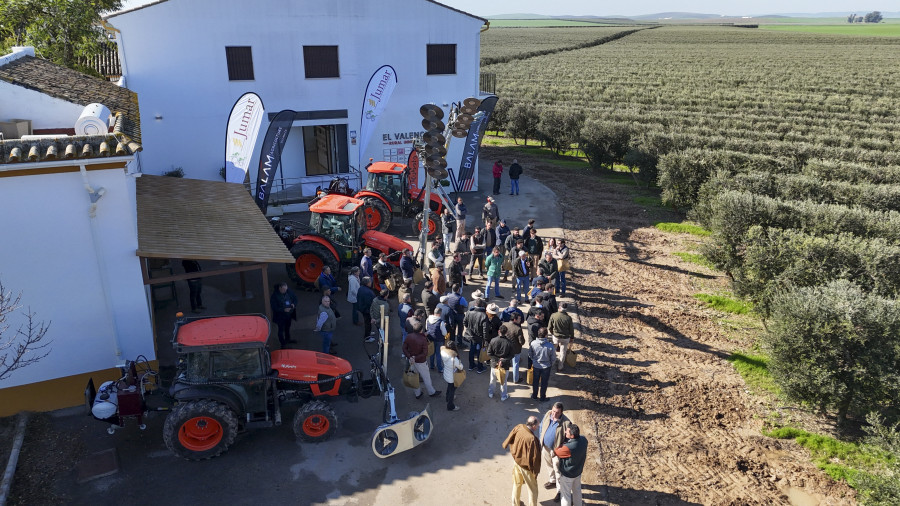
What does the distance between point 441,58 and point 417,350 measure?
1468 cm

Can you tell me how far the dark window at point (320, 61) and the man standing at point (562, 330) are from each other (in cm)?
1300

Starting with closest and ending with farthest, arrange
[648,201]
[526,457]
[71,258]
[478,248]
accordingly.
Answer: 1. [526,457]
2. [71,258]
3. [478,248]
4. [648,201]

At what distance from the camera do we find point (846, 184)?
1606cm

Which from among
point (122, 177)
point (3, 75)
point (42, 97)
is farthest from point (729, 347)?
point (3, 75)

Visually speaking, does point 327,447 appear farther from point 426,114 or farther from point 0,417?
point 426,114

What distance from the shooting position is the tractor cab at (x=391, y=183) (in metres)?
17.3

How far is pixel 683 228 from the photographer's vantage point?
18.9 metres

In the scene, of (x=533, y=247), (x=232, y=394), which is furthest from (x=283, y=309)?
(x=533, y=247)

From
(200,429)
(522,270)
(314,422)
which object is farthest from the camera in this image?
(522,270)

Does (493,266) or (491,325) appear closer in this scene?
(491,325)

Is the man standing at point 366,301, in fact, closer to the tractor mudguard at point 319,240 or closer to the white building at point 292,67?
the tractor mudguard at point 319,240

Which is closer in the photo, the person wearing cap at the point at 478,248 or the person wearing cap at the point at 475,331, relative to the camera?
the person wearing cap at the point at 475,331

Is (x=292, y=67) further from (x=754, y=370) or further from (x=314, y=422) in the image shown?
(x=754, y=370)

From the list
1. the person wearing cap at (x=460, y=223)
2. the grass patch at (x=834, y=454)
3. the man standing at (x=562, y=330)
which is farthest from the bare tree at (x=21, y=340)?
the grass patch at (x=834, y=454)
